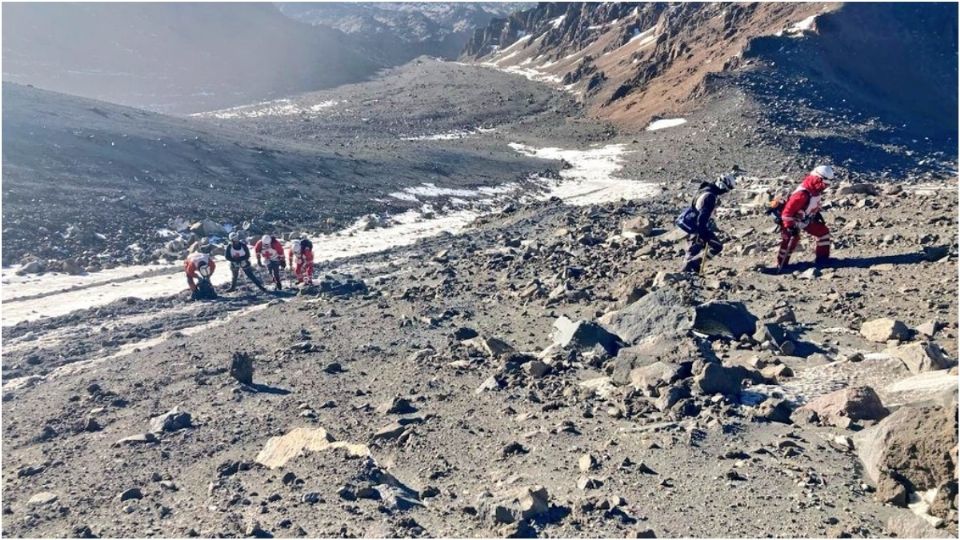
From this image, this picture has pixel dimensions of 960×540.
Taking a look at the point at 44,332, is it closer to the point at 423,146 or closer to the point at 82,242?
the point at 82,242

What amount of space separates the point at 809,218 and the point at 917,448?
6641 mm

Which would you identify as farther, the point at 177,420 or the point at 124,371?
the point at 124,371

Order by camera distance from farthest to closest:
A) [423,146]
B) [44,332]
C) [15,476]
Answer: [423,146]
[44,332]
[15,476]

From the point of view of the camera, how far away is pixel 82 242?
20.4m

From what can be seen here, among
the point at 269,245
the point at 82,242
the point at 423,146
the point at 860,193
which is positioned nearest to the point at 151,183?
the point at 82,242

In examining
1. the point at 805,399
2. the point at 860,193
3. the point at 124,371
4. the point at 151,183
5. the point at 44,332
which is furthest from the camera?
the point at 151,183

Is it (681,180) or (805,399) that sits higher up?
(805,399)

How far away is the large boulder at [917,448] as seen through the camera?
189 inches

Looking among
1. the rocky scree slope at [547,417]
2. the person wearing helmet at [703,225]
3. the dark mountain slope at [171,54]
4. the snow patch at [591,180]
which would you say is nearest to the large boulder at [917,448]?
the rocky scree slope at [547,417]

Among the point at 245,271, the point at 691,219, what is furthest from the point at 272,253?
the point at 691,219

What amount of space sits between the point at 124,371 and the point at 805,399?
29.4ft

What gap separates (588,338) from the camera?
28.6ft

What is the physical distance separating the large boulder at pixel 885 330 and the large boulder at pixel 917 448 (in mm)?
2993

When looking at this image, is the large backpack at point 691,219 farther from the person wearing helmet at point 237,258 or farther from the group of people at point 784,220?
the person wearing helmet at point 237,258
